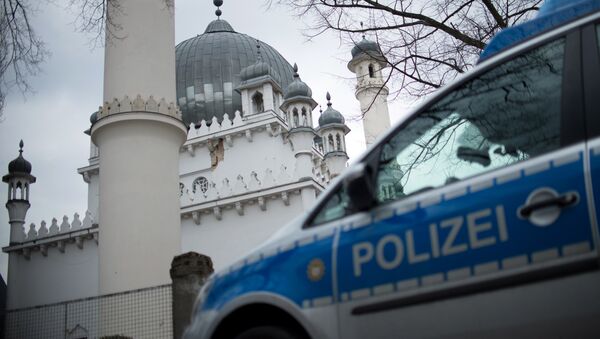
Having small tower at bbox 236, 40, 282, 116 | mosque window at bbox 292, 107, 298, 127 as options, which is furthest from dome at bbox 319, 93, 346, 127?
mosque window at bbox 292, 107, 298, 127

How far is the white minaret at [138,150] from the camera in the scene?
13680mm

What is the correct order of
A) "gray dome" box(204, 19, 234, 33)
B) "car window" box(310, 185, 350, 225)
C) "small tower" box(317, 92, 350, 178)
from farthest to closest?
"gray dome" box(204, 19, 234, 33)
"small tower" box(317, 92, 350, 178)
"car window" box(310, 185, 350, 225)

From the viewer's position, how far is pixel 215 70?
3812 cm

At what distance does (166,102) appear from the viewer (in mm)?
14734

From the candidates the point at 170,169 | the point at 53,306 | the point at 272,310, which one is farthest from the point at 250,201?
the point at 272,310

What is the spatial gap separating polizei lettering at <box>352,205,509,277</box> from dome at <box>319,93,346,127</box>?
31482 mm

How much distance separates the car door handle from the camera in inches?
112

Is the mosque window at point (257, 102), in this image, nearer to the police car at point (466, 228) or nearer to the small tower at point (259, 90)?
the small tower at point (259, 90)

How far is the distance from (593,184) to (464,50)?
34.9 ft

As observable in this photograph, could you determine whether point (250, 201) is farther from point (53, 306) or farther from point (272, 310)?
point (272, 310)

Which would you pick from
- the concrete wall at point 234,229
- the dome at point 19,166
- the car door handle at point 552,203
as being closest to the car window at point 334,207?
the car door handle at point 552,203

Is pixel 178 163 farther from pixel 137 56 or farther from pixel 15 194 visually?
pixel 15 194

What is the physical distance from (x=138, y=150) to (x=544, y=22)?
11449 mm

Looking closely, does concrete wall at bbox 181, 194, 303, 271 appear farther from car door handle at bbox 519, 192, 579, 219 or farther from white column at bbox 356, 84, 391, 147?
car door handle at bbox 519, 192, 579, 219
